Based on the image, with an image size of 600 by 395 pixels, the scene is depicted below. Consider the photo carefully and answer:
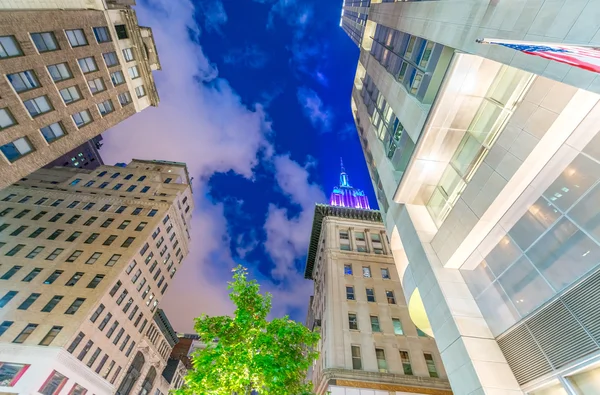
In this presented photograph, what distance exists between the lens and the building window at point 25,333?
114 feet

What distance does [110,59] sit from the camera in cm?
3216

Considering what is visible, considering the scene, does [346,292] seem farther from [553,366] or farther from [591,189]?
[591,189]

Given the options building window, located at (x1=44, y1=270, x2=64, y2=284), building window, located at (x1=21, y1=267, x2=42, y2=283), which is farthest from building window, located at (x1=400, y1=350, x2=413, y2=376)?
building window, located at (x1=21, y1=267, x2=42, y2=283)

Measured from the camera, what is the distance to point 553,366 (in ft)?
31.7

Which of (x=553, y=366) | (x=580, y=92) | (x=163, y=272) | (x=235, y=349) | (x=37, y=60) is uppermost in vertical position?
(x=163, y=272)

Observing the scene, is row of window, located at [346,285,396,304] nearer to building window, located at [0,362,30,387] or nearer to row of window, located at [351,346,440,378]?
row of window, located at [351,346,440,378]

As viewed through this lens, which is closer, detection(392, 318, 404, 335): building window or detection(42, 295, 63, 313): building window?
detection(392, 318, 404, 335): building window

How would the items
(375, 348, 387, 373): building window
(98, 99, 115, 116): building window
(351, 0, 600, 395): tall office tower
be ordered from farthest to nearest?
(98, 99, 115, 116): building window, (375, 348, 387, 373): building window, (351, 0, 600, 395): tall office tower

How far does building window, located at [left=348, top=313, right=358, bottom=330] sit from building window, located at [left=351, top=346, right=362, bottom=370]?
267cm

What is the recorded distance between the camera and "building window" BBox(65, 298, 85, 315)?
39.2 metres

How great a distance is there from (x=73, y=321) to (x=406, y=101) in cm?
5034

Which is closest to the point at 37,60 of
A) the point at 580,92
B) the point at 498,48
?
the point at 498,48

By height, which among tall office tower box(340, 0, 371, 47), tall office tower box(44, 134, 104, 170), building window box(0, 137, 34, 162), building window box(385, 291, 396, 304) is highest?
tall office tower box(44, 134, 104, 170)

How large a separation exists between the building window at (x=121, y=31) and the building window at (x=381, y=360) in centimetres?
4961
